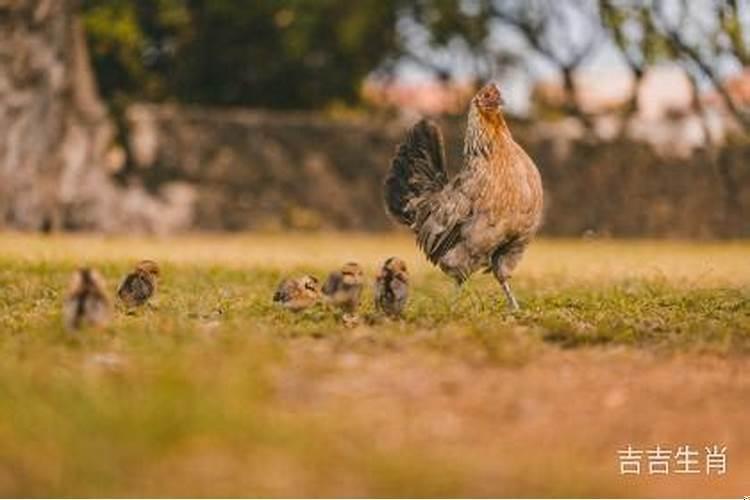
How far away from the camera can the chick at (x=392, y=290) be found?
10352mm

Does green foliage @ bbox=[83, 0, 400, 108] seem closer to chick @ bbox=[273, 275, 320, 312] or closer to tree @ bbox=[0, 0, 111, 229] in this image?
tree @ bbox=[0, 0, 111, 229]

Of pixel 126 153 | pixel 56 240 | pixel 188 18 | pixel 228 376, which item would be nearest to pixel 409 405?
pixel 228 376

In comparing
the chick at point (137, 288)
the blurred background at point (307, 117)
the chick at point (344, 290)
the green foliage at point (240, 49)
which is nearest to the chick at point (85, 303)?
the chick at point (344, 290)

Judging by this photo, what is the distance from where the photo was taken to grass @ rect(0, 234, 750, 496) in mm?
5734

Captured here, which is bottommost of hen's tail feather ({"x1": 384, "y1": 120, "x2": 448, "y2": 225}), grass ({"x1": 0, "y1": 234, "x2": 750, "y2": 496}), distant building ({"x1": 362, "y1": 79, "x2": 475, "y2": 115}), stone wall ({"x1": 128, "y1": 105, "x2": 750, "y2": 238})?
grass ({"x1": 0, "y1": 234, "x2": 750, "y2": 496})

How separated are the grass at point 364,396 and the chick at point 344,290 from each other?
0.43 ft

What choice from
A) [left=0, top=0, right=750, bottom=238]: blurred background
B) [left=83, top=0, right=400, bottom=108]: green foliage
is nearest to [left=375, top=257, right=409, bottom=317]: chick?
[left=0, top=0, right=750, bottom=238]: blurred background

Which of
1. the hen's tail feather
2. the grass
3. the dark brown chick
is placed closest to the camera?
the grass

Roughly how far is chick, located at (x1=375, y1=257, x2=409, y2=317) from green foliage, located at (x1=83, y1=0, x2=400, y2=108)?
22.7 meters

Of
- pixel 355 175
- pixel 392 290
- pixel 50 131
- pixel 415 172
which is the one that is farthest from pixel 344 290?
pixel 355 175

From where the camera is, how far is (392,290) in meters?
10.4

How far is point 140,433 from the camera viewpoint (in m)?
5.99

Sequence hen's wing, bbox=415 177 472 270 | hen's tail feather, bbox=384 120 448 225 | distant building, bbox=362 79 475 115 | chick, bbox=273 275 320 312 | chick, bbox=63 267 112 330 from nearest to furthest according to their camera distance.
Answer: chick, bbox=63 267 112 330 < chick, bbox=273 275 320 312 < hen's wing, bbox=415 177 472 270 < hen's tail feather, bbox=384 120 448 225 < distant building, bbox=362 79 475 115

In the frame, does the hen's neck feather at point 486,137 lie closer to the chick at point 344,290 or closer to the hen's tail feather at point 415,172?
the hen's tail feather at point 415,172
